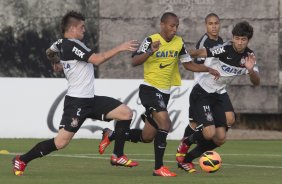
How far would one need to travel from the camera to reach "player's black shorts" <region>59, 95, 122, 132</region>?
13.9m

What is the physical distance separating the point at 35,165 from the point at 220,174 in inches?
111

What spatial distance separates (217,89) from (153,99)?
133cm

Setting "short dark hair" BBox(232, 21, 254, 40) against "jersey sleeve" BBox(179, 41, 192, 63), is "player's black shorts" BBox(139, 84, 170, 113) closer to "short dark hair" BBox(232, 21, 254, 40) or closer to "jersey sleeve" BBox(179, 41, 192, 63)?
"jersey sleeve" BBox(179, 41, 192, 63)

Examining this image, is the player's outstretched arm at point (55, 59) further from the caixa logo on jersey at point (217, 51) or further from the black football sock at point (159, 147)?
the caixa logo on jersey at point (217, 51)

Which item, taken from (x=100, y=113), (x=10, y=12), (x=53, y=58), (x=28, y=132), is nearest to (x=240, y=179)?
(x=100, y=113)

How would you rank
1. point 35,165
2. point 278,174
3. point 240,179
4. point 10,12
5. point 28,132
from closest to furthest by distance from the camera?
point 240,179 < point 278,174 < point 35,165 < point 28,132 < point 10,12

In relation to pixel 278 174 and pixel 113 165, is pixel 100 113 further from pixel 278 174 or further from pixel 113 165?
pixel 278 174

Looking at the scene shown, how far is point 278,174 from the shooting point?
14492mm

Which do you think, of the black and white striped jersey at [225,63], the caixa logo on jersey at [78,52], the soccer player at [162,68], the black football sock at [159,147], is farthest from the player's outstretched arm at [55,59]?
the black and white striped jersey at [225,63]

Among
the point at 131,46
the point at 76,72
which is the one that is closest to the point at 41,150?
the point at 76,72

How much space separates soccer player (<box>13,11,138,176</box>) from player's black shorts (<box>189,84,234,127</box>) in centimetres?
126

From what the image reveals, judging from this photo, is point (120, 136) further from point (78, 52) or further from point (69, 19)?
point (69, 19)

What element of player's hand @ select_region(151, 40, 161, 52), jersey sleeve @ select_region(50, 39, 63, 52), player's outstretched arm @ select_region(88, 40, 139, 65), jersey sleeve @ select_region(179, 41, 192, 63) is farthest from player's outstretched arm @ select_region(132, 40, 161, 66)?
jersey sleeve @ select_region(50, 39, 63, 52)

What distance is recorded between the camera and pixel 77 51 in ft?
45.4
